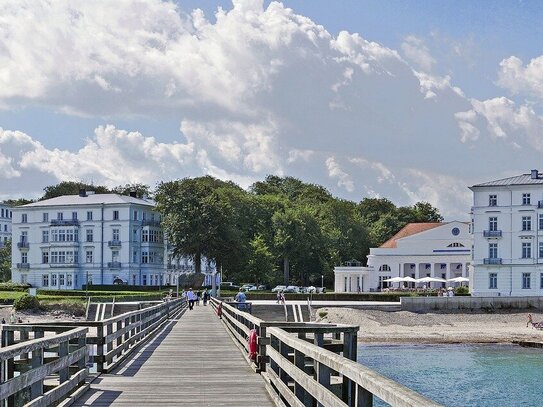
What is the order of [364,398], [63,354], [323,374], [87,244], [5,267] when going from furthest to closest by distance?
[5,267], [87,244], [63,354], [323,374], [364,398]

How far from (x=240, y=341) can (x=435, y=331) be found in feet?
164

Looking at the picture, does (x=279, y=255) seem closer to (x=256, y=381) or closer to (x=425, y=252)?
(x=425, y=252)

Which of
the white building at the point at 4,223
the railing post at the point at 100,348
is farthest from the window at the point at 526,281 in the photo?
the white building at the point at 4,223

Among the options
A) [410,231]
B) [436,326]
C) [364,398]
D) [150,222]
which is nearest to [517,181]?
[436,326]

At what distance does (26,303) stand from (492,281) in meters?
40.8

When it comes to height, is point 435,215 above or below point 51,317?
above

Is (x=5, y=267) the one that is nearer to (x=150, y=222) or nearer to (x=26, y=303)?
(x=150, y=222)

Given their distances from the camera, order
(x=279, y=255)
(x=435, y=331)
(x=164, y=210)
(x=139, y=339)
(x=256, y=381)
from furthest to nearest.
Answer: (x=279, y=255)
(x=164, y=210)
(x=435, y=331)
(x=139, y=339)
(x=256, y=381)

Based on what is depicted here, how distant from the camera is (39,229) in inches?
4444

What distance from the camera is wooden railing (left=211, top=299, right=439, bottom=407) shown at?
6.66 m

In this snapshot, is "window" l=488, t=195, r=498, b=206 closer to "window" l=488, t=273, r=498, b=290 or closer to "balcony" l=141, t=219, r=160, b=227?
"window" l=488, t=273, r=498, b=290

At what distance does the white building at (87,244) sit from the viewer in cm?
10950

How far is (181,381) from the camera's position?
51.6 feet

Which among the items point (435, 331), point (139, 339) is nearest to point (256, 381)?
point (139, 339)
